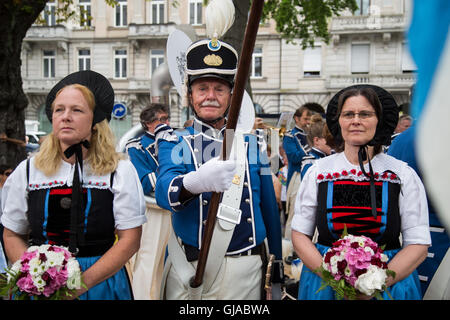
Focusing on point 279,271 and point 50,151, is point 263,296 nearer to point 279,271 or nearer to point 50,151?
point 279,271

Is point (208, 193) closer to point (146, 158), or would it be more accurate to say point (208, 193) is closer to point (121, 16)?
point (146, 158)

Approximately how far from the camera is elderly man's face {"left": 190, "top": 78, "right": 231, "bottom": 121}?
244 cm

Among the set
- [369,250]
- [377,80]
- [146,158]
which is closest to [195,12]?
[377,80]

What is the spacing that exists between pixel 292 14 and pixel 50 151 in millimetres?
11162

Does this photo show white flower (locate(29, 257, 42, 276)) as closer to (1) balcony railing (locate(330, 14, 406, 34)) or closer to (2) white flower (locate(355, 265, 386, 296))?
(2) white flower (locate(355, 265, 386, 296))

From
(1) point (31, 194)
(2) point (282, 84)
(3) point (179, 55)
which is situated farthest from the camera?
(2) point (282, 84)

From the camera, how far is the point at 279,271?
2.54m

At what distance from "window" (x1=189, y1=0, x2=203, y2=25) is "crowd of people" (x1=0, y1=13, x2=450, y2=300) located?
13746 mm

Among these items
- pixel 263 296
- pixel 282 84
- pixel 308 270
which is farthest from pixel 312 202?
pixel 282 84

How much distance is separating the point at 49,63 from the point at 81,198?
27.5m

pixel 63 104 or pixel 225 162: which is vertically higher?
pixel 63 104

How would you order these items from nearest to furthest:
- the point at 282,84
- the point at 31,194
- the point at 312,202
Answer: the point at 31,194
the point at 312,202
the point at 282,84

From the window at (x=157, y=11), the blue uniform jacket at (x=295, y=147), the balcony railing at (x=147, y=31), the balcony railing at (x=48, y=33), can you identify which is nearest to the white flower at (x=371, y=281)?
the blue uniform jacket at (x=295, y=147)

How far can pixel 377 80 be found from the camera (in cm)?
2280
